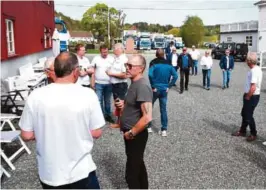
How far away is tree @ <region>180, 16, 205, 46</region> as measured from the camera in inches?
2474

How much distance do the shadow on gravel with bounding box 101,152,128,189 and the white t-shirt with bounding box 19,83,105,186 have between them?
175 cm

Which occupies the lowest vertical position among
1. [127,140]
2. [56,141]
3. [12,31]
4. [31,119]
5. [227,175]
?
[227,175]

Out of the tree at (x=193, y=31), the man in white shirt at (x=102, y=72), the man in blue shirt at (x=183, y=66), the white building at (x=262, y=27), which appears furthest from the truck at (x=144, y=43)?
the man in white shirt at (x=102, y=72)

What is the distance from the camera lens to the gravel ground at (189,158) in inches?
175

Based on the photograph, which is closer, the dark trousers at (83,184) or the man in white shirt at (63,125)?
the man in white shirt at (63,125)

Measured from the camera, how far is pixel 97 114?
8.69 feet

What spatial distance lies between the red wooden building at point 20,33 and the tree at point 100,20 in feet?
183

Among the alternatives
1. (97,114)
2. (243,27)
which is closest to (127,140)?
(97,114)

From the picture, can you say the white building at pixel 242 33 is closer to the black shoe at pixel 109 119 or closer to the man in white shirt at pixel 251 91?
the black shoe at pixel 109 119

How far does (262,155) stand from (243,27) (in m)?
38.6

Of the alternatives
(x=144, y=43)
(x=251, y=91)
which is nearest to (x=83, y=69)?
(x=251, y=91)

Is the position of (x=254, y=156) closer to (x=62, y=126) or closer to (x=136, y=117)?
(x=136, y=117)

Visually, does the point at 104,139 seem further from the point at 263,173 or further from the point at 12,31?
the point at 12,31

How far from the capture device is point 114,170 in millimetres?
4797
